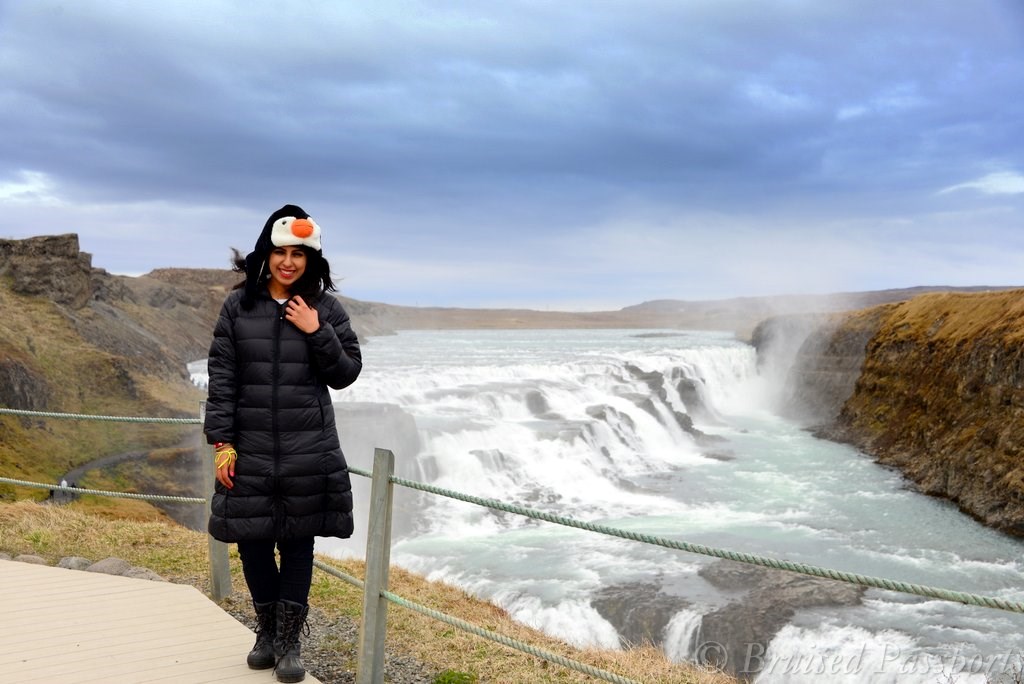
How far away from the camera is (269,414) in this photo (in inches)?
168

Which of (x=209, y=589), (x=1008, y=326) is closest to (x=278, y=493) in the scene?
(x=209, y=589)

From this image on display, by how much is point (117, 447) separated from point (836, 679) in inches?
693

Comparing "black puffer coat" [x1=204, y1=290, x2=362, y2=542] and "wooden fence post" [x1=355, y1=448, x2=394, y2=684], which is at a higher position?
"black puffer coat" [x1=204, y1=290, x2=362, y2=542]

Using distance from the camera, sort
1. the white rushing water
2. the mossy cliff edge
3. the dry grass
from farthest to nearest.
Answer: the mossy cliff edge
the white rushing water
the dry grass

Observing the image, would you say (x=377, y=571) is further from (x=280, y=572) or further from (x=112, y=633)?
(x=112, y=633)

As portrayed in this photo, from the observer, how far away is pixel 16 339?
23484 millimetres

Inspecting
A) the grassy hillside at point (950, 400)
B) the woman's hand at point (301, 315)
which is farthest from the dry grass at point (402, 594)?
the grassy hillside at point (950, 400)

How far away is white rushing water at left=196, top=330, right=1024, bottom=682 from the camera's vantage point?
11070mm

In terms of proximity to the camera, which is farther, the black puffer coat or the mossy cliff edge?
the mossy cliff edge

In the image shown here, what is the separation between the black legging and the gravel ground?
69cm

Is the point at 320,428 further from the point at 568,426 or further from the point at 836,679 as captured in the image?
the point at 568,426

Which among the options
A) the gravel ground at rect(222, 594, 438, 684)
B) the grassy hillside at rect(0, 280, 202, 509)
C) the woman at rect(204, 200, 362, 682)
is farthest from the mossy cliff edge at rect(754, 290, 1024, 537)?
the grassy hillside at rect(0, 280, 202, 509)

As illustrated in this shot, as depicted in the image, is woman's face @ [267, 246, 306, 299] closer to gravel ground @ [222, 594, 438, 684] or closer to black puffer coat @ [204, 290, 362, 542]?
black puffer coat @ [204, 290, 362, 542]

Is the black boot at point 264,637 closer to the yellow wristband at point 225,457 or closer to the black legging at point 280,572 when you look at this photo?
the black legging at point 280,572
